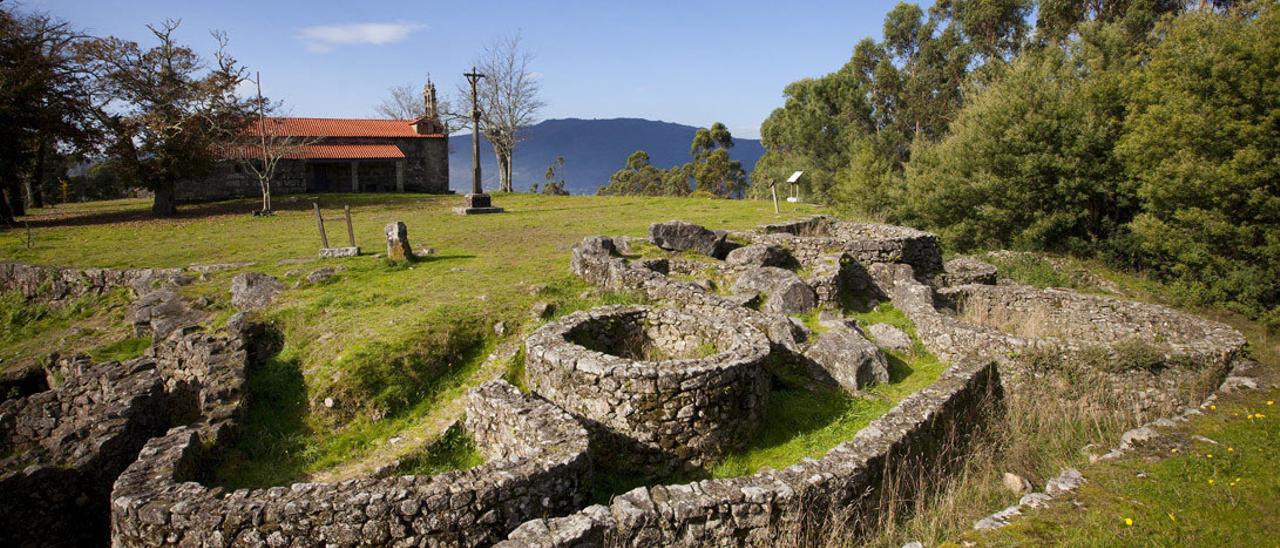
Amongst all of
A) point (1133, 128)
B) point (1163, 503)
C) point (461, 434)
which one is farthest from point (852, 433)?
point (1133, 128)

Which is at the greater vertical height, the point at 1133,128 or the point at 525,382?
the point at 1133,128

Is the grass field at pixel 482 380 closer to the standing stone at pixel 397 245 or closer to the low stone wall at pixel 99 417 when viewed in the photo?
the standing stone at pixel 397 245

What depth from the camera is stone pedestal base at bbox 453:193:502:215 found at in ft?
103

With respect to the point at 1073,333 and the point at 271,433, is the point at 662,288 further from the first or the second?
the point at 1073,333

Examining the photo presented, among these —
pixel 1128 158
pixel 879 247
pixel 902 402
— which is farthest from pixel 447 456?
pixel 1128 158

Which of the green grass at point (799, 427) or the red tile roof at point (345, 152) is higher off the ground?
the red tile roof at point (345, 152)

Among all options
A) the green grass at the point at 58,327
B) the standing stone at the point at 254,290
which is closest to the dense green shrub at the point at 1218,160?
the standing stone at the point at 254,290

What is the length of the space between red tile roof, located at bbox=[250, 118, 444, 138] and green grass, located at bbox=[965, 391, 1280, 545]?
48762mm

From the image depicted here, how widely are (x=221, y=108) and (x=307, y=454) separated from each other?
104ft

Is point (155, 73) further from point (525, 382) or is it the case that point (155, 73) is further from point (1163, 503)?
point (1163, 503)

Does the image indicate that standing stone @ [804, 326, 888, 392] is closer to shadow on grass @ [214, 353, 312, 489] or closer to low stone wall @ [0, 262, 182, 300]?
shadow on grass @ [214, 353, 312, 489]

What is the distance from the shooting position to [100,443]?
29.3 feet

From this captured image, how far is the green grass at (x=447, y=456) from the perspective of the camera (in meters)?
9.08

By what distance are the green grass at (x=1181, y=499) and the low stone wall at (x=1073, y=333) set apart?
1605 millimetres
